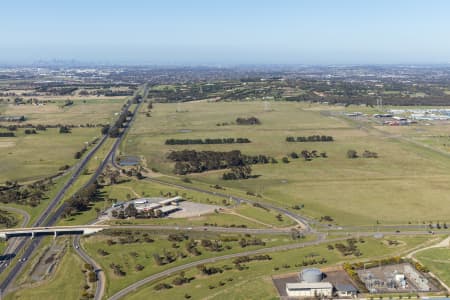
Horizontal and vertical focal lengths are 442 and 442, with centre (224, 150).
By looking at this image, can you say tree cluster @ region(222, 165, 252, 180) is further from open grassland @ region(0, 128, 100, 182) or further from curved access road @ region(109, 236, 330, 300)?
open grassland @ region(0, 128, 100, 182)

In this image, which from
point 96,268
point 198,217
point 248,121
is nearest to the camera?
point 96,268

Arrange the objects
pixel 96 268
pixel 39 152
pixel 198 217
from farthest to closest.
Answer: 1. pixel 39 152
2. pixel 198 217
3. pixel 96 268

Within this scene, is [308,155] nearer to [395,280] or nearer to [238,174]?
[238,174]

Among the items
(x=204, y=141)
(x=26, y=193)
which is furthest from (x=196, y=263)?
(x=204, y=141)

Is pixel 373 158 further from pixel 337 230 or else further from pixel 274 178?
pixel 337 230

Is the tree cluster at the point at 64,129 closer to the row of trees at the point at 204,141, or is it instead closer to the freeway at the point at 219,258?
the row of trees at the point at 204,141

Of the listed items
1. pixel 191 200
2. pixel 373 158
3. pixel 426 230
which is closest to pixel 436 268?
pixel 426 230
